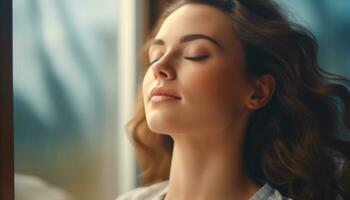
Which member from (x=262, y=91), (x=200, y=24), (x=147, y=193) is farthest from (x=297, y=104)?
(x=147, y=193)

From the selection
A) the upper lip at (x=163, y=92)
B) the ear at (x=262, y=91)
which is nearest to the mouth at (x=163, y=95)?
the upper lip at (x=163, y=92)

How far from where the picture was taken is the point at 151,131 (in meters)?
0.82

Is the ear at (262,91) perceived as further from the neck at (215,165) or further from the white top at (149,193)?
the white top at (149,193)

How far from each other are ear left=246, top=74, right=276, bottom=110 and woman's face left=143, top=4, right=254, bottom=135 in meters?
0.01

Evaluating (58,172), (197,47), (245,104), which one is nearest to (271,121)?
(245,104)

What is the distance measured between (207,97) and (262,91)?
8cm

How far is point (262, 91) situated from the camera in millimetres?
746

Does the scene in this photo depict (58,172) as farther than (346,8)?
Yes

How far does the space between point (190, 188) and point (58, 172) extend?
0.24 meters

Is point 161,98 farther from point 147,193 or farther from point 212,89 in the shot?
point 147,193

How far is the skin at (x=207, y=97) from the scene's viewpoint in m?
0.73

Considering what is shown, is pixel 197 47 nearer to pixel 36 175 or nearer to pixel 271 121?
pixel 271 121

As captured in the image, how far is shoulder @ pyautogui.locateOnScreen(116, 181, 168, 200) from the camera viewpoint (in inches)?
32.8

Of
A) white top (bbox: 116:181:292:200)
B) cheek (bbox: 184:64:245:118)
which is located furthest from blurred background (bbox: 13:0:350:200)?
cheek (bbox: 184:64:245:118)
